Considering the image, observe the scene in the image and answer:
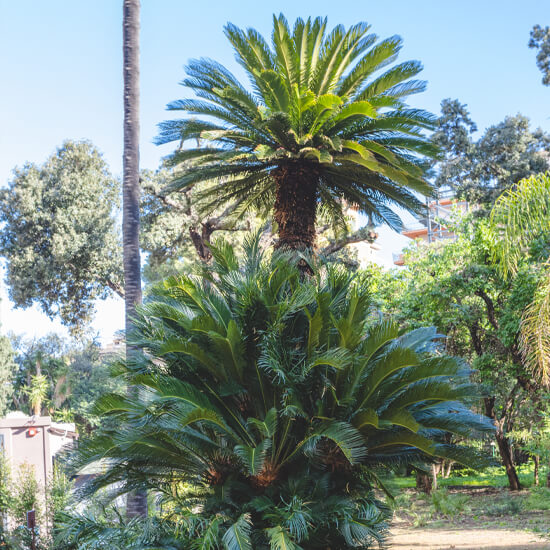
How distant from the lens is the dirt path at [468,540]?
9.69 meters

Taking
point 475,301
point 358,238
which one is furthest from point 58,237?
point 475,301

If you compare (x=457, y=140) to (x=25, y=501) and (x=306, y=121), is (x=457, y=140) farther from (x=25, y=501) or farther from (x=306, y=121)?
(x=25, y=501)

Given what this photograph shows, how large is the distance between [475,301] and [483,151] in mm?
5047

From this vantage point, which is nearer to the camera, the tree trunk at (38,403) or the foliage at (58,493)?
the foliage at (58,493)

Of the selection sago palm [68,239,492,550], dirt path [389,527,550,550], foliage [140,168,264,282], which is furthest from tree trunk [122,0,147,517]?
foliage [140,168,264,282]

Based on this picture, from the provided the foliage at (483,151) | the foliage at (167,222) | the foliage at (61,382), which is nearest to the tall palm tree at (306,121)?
the foliage at (483,151)

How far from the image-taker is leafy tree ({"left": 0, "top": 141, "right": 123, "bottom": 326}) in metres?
21.1

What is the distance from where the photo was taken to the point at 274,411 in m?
6.59

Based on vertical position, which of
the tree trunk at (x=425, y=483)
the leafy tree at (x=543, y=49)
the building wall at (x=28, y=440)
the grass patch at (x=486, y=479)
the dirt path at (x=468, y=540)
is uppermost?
the leafy tree at (x=543, y=49)

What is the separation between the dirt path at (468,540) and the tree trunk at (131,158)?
611cm

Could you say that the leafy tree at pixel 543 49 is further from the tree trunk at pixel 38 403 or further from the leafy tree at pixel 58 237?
the tree trunk at pixel 38 403

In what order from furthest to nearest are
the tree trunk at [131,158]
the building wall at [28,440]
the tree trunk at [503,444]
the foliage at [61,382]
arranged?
the foliage at [61,382], the tree trunk at [503,444], the building wall at [28,440], the tree trunk at [131,158]

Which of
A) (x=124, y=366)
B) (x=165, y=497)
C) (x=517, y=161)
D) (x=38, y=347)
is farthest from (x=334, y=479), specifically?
(x=38, y=347)

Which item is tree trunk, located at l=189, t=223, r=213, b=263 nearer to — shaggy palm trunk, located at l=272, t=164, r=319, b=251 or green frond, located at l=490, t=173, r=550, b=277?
shaggy palm trunk, located at l=272, t=164, r=319, b=251
